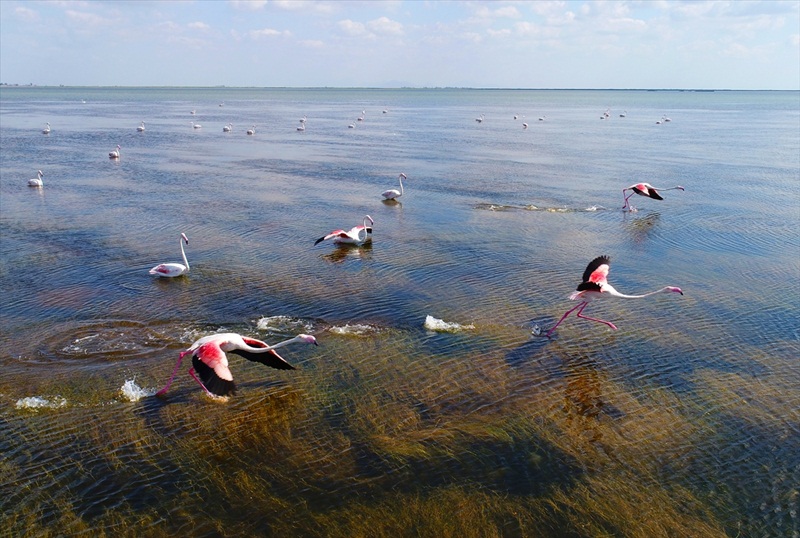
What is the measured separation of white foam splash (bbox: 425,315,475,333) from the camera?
12.4m

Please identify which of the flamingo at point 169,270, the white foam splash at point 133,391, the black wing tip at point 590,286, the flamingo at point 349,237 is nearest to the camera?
the white foam splash at point 133,391

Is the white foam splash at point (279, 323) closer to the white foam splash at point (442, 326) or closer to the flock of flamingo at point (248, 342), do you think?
the flock of flamingo at point (248, 342)

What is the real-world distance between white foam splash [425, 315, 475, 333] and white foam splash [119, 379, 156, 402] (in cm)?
540

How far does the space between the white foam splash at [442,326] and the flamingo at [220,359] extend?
3450 millimetres

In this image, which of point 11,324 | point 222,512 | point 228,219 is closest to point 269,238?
point 228,219

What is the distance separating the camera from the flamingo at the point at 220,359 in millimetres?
8930

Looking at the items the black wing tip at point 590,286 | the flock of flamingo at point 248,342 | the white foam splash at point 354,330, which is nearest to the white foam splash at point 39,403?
the flock of flamingo at point 248,342

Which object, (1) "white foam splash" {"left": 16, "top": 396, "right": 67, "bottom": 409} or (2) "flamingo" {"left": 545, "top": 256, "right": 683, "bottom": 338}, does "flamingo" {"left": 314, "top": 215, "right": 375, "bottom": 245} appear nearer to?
(2) "flamingo" {"left": 545, "top": 256, "right": 683, "bottom": 338}

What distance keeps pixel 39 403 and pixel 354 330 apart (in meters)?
5.60

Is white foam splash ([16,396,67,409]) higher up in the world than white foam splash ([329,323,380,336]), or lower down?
higher up

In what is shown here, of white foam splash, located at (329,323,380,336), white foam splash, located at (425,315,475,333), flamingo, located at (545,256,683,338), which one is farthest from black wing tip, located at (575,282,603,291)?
white foam splash, located at (329,323,380,336)

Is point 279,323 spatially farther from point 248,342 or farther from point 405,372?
point 405,372

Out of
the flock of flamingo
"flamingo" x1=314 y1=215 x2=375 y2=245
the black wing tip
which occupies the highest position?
the black wing tip

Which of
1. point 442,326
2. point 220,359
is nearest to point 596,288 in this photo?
point 442,326
